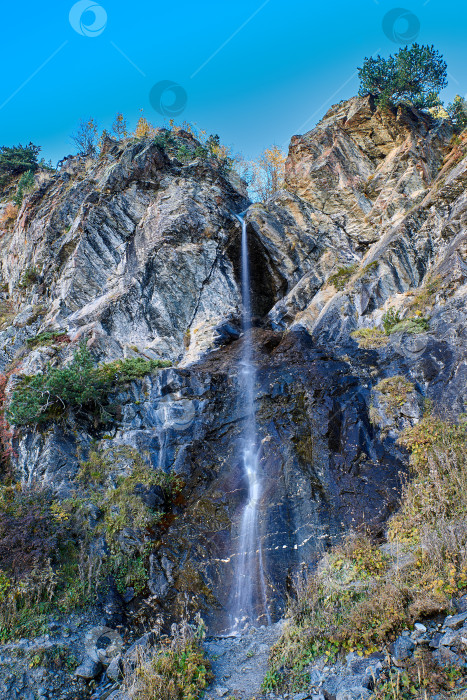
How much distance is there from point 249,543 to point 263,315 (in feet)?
45.6

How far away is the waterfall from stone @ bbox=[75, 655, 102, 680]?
2.78 metres

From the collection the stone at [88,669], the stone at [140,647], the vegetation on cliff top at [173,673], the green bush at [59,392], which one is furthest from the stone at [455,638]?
the green bush at [59,392]

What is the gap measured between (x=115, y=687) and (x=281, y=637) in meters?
3.19

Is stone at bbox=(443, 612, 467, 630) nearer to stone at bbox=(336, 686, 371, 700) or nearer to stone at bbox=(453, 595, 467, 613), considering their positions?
stone at bbox=(453, 595, 467, 613)

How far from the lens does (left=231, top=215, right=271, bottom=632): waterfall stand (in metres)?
8.63

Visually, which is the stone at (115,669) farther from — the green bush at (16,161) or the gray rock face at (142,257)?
the green bush at (16,161)

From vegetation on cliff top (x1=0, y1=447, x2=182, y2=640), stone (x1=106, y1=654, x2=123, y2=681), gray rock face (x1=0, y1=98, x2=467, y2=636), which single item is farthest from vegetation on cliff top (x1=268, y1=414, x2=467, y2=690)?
vegetation on cliff top (x1=0, y1=447, x2=182, y2=640)

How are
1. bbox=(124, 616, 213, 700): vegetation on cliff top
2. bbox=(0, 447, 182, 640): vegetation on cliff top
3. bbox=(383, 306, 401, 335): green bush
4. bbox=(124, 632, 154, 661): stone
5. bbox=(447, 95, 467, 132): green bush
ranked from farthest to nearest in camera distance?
bbox=(447, 95, 467, 132): green bush → bbox=(383, 306, 401, 335): green bush → bbox=(0, 447, 182, 640): vegetation on cliff top → bbox=(124, 632, 154, 661): stone → bbox=(124, 616, 213, 700): vegetation on cliff top

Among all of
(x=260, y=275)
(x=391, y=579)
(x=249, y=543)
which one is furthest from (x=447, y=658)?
(x=260, y=275)

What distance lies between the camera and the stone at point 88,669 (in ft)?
24.1

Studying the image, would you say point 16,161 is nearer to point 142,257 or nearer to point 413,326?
point 142,257

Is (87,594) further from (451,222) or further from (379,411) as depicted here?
(451,222)

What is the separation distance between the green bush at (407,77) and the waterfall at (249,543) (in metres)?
20.5

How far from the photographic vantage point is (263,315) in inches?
862
